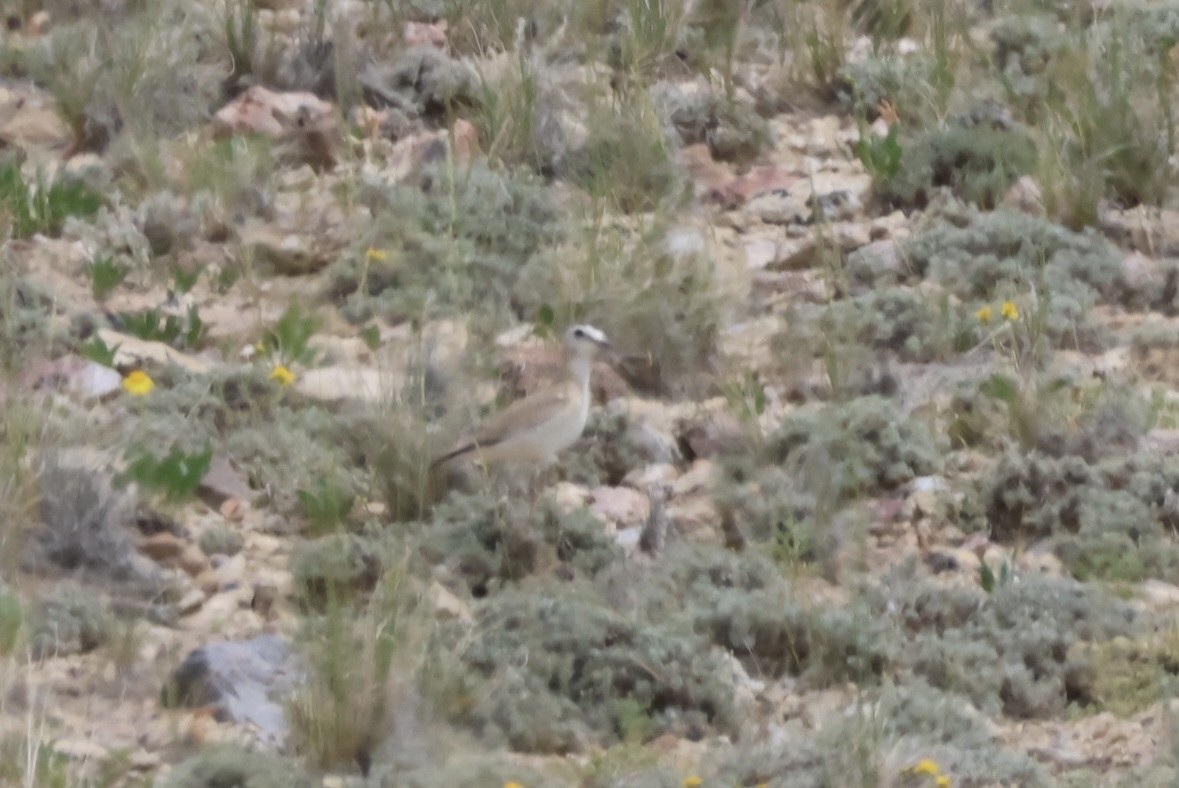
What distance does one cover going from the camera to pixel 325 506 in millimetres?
5840

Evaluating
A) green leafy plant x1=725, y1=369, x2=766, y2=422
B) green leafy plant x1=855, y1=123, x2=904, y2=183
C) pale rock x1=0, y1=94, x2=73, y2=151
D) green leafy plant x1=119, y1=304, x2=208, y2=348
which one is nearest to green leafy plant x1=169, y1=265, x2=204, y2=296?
green leafy plant x1=119, y1=304, x2=208, y2=348

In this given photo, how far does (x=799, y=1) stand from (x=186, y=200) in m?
3.15

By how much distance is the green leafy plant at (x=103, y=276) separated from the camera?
720cm

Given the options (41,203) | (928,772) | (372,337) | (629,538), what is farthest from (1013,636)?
(41,203)

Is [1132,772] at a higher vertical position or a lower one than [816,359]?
higher

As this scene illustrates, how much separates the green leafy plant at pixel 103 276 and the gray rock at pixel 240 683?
253cm

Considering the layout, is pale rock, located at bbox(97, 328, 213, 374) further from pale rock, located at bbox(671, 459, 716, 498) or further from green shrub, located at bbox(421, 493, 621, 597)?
pale rock, located at bbox(671, 459, 716, 498)

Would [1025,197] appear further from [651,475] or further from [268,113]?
[268,113]

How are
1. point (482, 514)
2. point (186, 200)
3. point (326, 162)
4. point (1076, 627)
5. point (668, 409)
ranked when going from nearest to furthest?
point (1076, 627), point (482, 514), point (668, 409), point (186, 200), point (326, 162)

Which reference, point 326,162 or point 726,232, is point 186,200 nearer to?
point 326,162

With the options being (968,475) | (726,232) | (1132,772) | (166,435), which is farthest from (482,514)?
(726,232)

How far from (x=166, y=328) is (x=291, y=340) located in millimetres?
476

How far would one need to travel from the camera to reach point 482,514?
575cm

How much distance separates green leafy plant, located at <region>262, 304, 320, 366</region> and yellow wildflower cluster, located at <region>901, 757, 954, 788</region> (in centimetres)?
307
